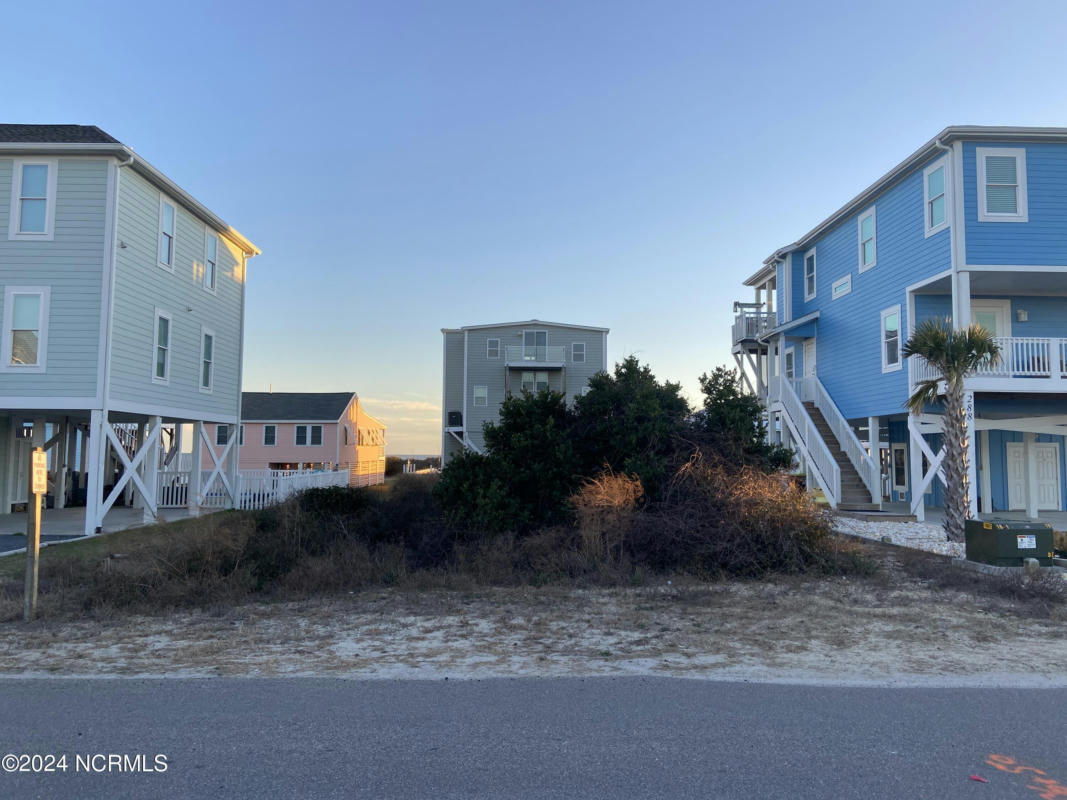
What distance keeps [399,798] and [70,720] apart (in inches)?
103

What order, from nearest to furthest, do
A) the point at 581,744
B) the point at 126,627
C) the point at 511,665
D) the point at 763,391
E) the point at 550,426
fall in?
the point at 581,744
the point at 511,665
the point at 126,627
the point at 550,426
the point at 763,391

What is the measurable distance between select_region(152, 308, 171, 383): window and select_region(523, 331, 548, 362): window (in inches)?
875

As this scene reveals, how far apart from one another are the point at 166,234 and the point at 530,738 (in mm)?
17364

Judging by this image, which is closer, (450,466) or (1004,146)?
(450,466)

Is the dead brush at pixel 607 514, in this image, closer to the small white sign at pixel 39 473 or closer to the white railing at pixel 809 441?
the small white sign at pixel 39 473

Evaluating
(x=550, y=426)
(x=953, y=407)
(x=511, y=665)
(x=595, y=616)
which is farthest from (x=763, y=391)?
(x=511, y=665)

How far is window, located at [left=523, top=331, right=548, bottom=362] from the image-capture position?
38969 mm

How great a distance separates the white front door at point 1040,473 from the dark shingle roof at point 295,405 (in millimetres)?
31385

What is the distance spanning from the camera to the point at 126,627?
7816mm

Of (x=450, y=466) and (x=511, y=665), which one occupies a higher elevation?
(x=450, y=466)

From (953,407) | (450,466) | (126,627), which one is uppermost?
(953,407)

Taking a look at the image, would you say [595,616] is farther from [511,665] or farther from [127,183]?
[127,183]

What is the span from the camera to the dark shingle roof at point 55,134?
51.2ft

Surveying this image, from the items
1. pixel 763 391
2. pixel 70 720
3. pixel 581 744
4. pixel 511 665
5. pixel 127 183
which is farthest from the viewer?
pixel 763 391
